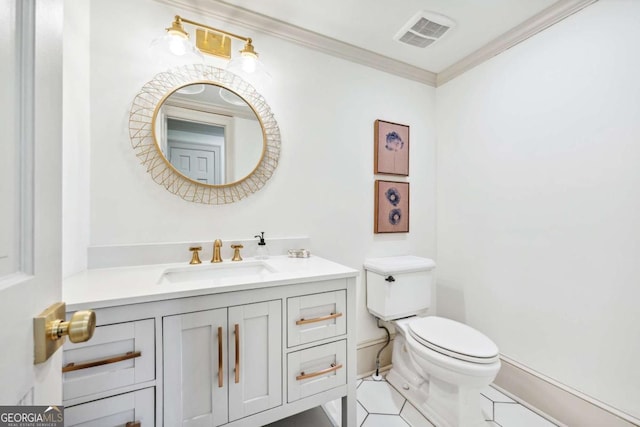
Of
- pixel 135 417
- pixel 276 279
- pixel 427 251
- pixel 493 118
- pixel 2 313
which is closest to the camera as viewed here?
pixel 2 313

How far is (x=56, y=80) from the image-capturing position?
0.48 meters

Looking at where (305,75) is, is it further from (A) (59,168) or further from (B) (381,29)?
(A) (59,168)

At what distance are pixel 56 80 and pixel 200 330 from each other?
796mm

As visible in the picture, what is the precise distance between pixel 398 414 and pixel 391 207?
50.5 inches

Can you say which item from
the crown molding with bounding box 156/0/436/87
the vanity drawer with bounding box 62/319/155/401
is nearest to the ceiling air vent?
the crown molding with bounding box 156/0/436/87

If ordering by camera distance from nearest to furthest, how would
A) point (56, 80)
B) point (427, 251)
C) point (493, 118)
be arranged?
1. point (56, 80)
2. point (493, 118)
3. point (427, 251)

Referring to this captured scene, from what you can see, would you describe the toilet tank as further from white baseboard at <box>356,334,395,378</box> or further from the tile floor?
the tile floor

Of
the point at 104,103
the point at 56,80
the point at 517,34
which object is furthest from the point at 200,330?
the point at 517,34

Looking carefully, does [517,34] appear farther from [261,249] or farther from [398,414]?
[398,414]

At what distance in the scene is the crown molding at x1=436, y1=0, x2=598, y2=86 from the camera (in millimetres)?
1393

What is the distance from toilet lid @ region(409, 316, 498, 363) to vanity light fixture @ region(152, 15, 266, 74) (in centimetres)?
174

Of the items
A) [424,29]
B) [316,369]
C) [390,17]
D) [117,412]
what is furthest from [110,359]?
[424,29]

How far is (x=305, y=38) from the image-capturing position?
1.64 m

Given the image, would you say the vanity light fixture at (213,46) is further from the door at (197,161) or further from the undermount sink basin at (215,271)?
the undermount sink basin at (215,271)
